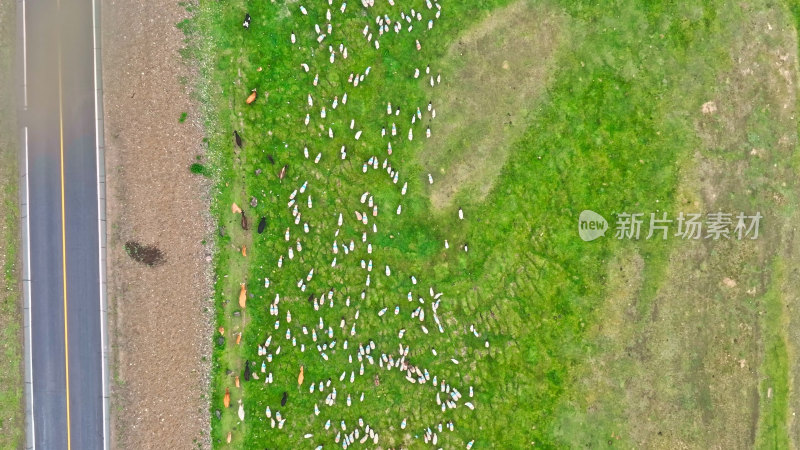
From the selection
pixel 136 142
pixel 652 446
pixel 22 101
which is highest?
pixel 22 101

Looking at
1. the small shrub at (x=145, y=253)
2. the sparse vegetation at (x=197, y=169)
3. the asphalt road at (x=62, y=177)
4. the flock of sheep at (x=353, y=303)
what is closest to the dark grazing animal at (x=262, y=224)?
the flock of sheep at (x=353, y=303)

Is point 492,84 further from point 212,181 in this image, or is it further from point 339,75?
point 212,181

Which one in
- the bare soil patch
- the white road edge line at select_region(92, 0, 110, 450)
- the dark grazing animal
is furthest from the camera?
the bare soil patch

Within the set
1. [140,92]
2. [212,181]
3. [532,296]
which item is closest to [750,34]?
[532,296]

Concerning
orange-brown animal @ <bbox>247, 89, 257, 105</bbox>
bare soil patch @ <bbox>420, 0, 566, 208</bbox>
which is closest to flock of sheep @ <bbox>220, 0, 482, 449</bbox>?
bare soil patch @ <bbox>420, 0, 566, 208</bbox>

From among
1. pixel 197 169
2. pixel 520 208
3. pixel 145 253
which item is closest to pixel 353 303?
pixel 520 208

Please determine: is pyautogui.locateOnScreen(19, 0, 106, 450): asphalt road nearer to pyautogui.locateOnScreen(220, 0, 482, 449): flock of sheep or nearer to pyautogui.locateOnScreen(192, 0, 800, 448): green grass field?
pyautogui.locateOnScreen(192, 0, 800, 448): green grass field
